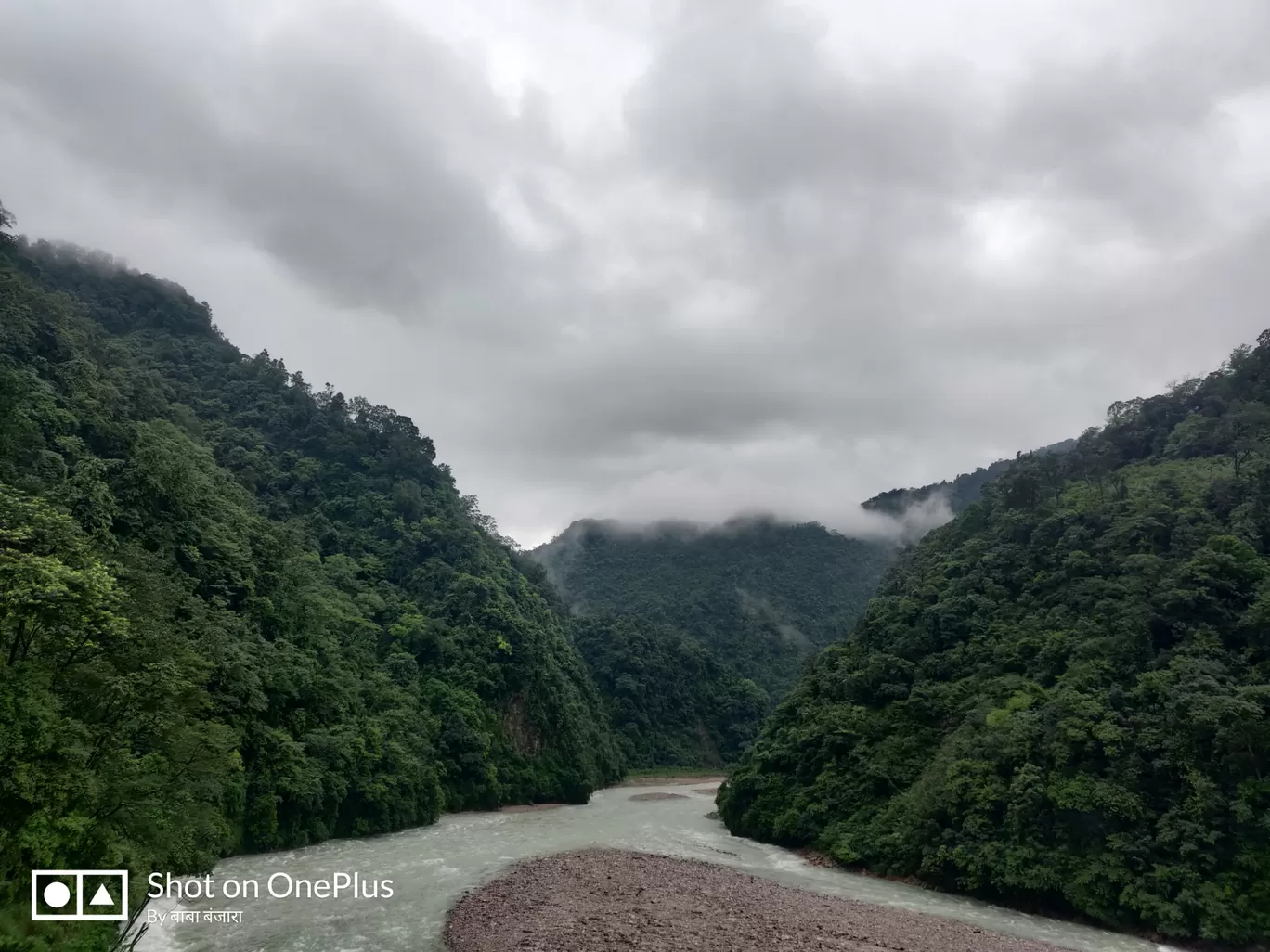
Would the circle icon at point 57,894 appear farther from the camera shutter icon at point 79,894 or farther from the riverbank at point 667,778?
the riverbank at point 667,778

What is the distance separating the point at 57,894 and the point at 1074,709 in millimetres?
29706

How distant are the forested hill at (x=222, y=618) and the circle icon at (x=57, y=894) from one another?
1.29 ft

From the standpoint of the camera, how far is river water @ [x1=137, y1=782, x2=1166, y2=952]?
17953 millimetres

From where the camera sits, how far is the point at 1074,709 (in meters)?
27.6

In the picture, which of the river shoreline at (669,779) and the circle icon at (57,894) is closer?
the circle icon at (57,894)

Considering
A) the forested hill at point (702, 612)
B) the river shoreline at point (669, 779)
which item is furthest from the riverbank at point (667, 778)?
the forested hill at point (702, 612)

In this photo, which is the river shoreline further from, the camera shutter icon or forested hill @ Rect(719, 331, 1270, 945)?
the camera shutter icon

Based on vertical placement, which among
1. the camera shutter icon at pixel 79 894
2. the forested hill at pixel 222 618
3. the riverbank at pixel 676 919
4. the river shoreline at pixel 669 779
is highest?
the forested hill at pixel 222 618

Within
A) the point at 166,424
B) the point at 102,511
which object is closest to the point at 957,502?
the point at 166,424

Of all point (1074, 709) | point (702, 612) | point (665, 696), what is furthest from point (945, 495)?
point (1074, 709)

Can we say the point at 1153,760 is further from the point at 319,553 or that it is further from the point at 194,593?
the point at 319,553

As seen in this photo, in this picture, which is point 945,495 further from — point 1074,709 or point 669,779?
point 1074,709

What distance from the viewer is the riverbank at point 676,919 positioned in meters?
17.7

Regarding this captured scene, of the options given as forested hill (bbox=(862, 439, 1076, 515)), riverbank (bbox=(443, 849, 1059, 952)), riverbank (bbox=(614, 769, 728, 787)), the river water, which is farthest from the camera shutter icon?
forested hill (bbox=(862, 439, 1076, 515))
